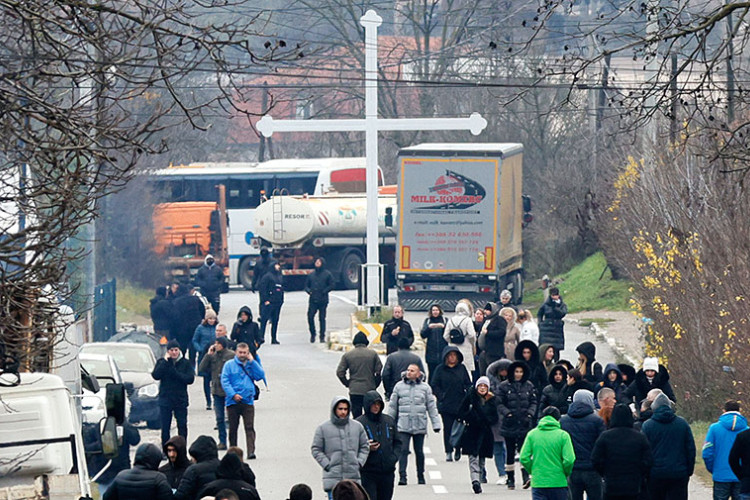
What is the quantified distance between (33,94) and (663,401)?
6.66 meters

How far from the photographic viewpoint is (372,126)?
31.7m

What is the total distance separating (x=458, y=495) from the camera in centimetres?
1689

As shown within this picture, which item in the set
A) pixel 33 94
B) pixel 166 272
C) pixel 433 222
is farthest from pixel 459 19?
pixel 33 94

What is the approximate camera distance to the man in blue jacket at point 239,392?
767 inches

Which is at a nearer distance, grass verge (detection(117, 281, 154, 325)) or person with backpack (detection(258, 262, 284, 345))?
person with backpack (detection(258, 262, 284, 345))

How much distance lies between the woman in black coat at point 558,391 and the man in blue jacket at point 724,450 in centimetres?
285

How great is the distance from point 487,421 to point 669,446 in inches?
119

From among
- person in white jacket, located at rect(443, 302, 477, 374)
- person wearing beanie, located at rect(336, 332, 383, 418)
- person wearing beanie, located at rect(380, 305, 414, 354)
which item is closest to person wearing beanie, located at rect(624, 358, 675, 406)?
person wearing beanie, located at rect(336, 332, 383, 418)

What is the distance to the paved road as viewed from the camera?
57.7 feet

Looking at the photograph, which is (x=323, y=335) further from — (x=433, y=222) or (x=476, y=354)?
(x=476, y=354)

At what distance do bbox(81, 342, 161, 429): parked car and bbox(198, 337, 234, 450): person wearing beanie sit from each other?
149 cm

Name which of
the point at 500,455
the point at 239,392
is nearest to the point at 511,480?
the point at 500,455

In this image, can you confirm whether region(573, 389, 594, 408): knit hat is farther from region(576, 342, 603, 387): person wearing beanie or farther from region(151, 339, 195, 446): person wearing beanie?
region(151, 339, 195, 446): person wearing beanie

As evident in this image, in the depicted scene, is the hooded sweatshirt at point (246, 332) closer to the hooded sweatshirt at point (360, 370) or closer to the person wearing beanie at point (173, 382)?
the person wearing beanie at point (173, 382)
